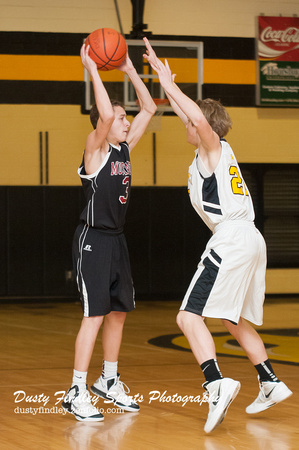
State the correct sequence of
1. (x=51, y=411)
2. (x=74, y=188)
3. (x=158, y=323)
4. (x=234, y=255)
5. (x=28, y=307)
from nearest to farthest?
(x=234, y=255)
(x=51, y=411)
(x=158, y=323)
(x=28, y=307)
(x=74, y=188)

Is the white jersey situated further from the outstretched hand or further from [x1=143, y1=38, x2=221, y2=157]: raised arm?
the outstretched hand

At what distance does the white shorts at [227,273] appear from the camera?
410 cm

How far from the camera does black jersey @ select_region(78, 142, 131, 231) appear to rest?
4.53m

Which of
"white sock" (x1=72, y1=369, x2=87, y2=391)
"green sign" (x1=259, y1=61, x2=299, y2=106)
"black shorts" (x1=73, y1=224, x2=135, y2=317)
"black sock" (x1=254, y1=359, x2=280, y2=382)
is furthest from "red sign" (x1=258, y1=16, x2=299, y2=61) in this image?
"white sock" (x1=72, y1=369, x2=87, y2=391)

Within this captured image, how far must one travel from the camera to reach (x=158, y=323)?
9.76m

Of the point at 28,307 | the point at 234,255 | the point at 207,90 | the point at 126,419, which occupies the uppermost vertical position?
the point at 207,90

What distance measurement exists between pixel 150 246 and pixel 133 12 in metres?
3.90

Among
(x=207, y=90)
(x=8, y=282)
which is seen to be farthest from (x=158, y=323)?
(x=207, y=90)

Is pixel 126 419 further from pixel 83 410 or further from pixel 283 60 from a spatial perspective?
pixel 283 60

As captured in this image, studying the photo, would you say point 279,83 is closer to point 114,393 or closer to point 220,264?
point 114,393

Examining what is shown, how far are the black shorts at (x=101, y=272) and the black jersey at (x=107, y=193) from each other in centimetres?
7

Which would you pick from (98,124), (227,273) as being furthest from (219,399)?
(98,124)

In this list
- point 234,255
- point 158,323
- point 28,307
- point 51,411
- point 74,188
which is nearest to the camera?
point 234,255

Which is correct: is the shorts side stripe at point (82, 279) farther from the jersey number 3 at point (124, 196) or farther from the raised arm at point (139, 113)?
the raised arm at point (139, 113)
